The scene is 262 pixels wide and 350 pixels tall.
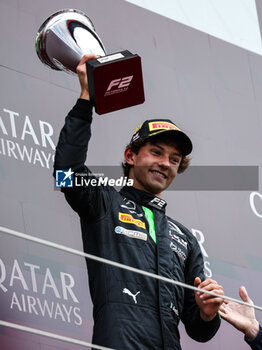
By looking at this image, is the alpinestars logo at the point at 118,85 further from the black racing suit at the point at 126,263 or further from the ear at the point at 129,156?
the ear at the point at 129,156

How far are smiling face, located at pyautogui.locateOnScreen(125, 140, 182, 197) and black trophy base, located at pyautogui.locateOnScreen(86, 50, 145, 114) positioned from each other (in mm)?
229

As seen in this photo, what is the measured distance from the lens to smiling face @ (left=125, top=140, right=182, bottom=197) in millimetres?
1701

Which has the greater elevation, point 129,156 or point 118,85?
point 118,85

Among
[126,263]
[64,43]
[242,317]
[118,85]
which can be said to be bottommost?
[242,317]

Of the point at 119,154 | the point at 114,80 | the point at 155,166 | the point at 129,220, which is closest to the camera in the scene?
the point at 114,80

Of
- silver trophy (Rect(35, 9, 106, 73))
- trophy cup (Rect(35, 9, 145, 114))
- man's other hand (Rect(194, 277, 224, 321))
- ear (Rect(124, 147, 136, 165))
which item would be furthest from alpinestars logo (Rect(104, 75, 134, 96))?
man's other hand (Rect(194, 277, 224, 321))

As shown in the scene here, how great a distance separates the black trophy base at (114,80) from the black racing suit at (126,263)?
39 mm

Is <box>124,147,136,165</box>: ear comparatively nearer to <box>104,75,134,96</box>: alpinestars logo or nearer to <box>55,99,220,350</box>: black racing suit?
<box>55,99,220,350</box>: black racing suit

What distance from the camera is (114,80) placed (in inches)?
57.6

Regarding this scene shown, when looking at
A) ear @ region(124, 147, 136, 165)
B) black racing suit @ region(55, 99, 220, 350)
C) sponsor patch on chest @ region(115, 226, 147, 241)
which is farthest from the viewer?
ear @ region(124, 147, 136, 165)

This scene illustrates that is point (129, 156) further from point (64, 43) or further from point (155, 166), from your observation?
point (64, 43)

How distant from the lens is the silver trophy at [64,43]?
1658 millimetres

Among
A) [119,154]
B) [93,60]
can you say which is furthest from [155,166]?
[119,154]

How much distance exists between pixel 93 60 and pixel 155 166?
34 cm
